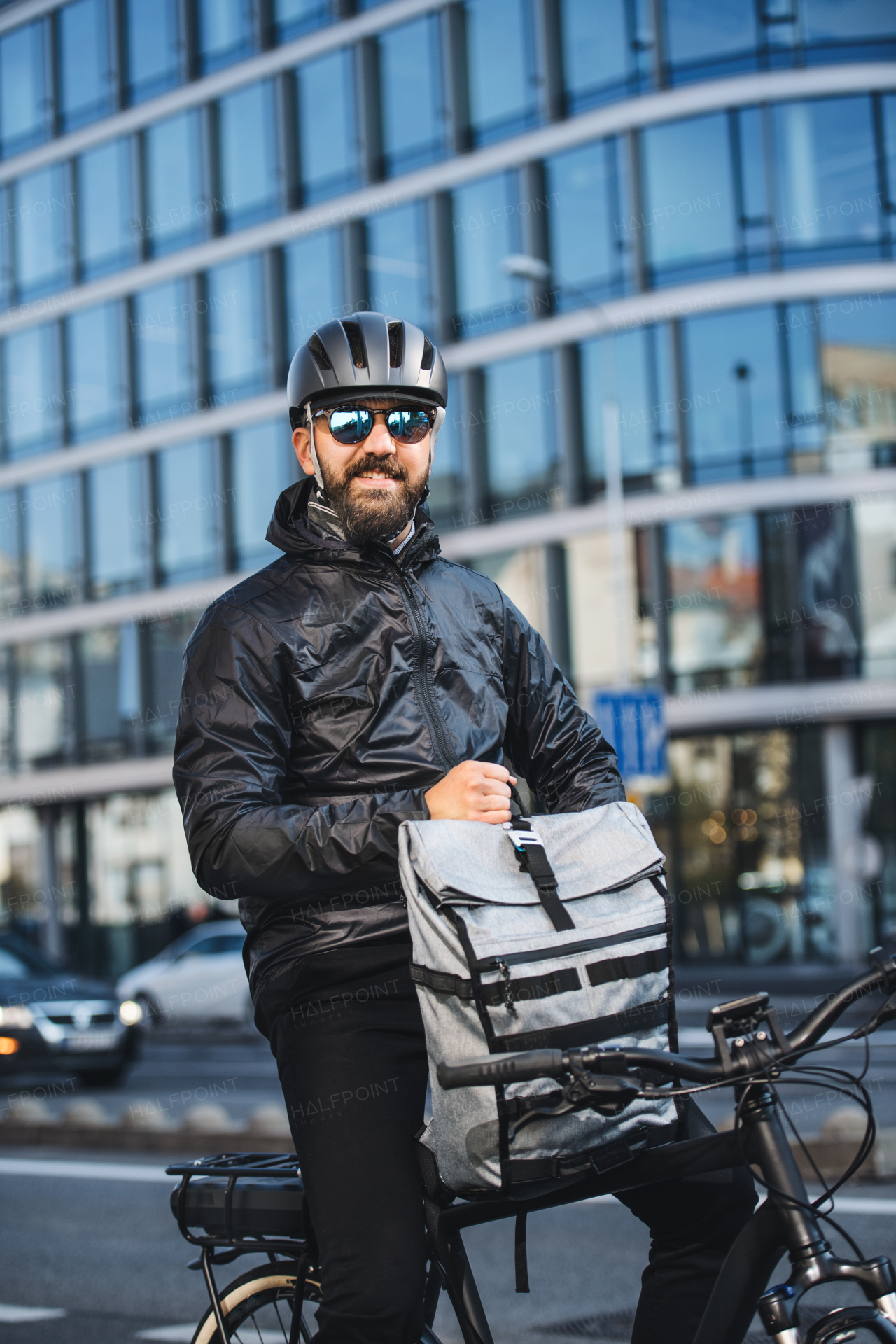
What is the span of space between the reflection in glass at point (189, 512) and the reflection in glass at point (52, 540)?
8.60 feet

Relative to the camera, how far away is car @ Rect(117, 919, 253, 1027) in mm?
22719

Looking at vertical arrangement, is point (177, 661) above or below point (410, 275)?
below

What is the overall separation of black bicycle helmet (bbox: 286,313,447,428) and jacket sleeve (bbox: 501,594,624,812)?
1.56ft

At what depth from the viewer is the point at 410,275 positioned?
30.3 metres

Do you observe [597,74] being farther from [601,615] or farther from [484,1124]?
[484,1124]

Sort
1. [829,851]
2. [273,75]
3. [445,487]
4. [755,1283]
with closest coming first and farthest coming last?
[755,1283]
[829,851]
[445,487]
[273,75]

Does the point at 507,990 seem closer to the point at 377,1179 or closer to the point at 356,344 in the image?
the point at 377,1179

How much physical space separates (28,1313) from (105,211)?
33774 mm

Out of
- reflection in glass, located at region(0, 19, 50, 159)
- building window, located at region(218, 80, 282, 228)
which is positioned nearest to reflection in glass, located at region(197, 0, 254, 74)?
building window, located at region(218, 80, 282, 228)

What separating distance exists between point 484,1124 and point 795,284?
25.5m

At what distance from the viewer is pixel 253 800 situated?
8.15 feet

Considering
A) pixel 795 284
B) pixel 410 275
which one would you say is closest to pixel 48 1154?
pixel 795 284

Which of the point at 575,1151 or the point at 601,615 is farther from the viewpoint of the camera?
the point at 601,615

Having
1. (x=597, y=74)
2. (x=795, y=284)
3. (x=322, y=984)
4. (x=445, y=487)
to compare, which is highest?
Answer: (x=597, y=74)
